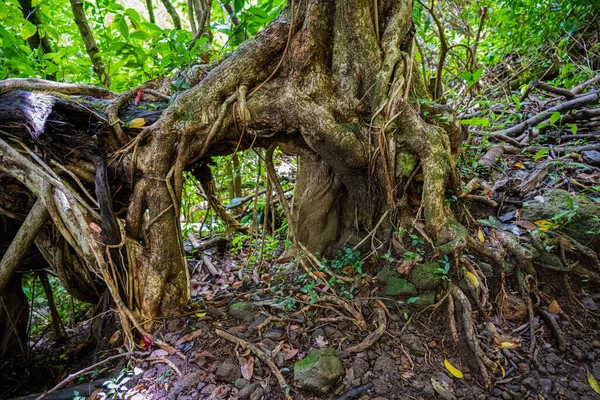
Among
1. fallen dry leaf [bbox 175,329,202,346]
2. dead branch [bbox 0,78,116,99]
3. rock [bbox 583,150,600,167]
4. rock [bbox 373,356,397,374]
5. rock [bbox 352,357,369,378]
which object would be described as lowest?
rock [bbox 373,356,397,374]

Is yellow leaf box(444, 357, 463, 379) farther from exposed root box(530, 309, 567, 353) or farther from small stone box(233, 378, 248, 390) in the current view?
small stone box(233, 378, 248, 390)

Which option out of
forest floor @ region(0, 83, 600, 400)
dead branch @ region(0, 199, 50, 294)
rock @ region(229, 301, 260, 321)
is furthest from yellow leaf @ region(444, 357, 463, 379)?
dead branch @ region(0, 199, 50, 294)

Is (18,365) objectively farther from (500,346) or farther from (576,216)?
(576,216)

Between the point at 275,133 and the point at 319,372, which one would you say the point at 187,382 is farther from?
the point at 275,133

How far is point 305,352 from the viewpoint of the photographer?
2113mm

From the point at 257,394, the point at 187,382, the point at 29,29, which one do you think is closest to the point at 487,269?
the point at 257,394

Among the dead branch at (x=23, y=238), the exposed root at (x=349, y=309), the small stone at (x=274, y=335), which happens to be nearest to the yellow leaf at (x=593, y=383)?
the exposed root at (x=349, y=309)

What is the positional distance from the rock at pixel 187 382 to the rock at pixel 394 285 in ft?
4.27

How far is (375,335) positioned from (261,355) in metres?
0.71

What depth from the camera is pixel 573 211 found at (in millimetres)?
2369

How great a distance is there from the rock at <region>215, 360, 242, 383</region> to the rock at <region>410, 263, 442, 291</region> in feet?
4.08

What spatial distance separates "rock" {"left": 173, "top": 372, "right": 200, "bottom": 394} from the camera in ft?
6.59

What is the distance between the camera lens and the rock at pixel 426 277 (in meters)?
2.19

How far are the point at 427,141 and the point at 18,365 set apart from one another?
4.33m
